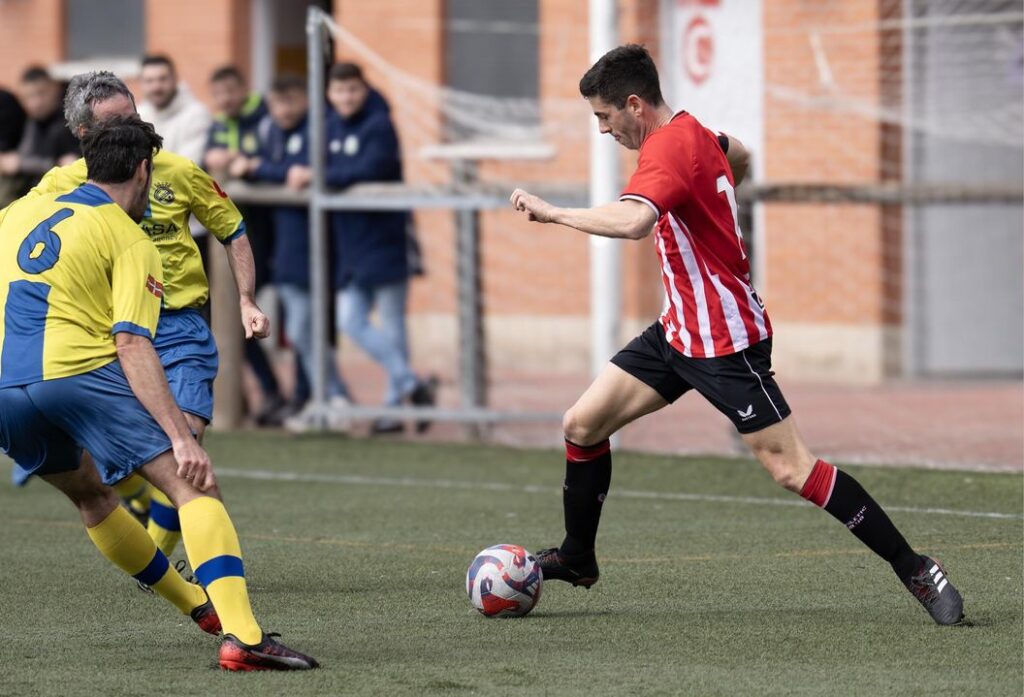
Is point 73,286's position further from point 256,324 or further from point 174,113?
point 174,113

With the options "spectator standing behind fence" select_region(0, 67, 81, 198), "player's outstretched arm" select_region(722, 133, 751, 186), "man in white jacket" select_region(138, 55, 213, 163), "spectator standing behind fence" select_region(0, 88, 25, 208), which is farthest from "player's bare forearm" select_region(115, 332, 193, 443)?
"spectator standing behind fence" select_region(0, 88, 25, 208)

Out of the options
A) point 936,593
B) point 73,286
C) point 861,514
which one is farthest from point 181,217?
point 936,593

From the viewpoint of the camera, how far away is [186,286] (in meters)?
7.44

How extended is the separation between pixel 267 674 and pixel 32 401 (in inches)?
43.0

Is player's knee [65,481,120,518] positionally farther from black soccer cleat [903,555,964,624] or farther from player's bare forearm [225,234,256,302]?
black soccer cleat [903,555,964,624]

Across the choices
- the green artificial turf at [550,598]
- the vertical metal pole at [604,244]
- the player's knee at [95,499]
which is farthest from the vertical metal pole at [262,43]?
the player's knee at [95,499]

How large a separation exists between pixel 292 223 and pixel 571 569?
22.3 ft

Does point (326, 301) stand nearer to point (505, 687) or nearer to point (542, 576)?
point (542, 576)

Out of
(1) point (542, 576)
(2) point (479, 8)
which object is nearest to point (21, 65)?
(2) point (479, 8)

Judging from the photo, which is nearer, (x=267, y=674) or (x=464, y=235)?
(x=267, y=674)

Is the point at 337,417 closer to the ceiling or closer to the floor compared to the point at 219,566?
closer to the floor

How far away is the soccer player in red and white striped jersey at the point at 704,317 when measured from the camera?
6.43 metres

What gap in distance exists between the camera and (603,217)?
6277 millimetres

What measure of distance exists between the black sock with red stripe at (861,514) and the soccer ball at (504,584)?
3.26ft
